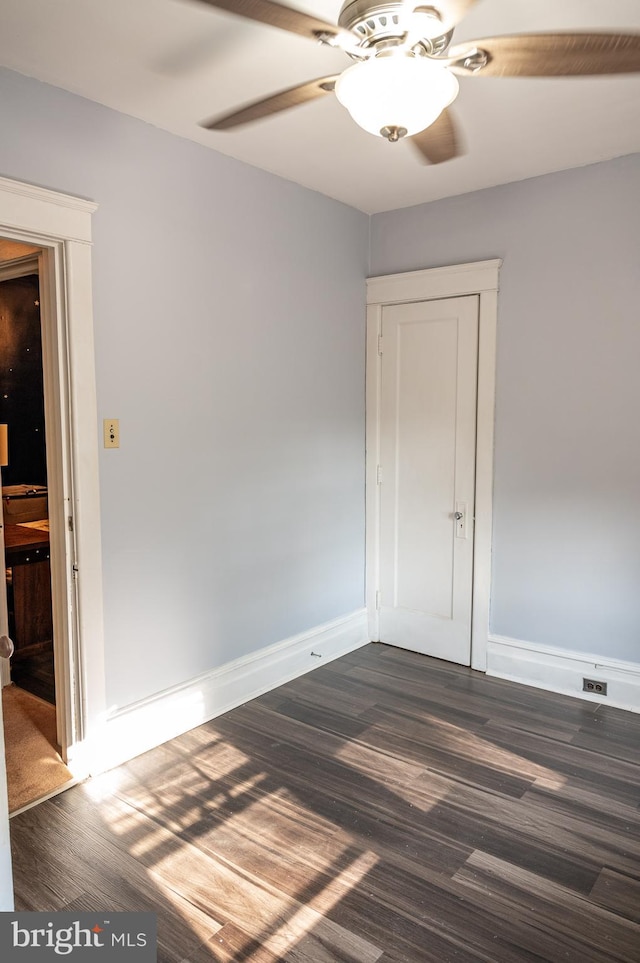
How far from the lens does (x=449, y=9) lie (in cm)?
149

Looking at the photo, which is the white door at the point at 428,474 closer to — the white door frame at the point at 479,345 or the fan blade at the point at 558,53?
the white door frame at the point at 479,345

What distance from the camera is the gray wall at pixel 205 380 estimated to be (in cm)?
262

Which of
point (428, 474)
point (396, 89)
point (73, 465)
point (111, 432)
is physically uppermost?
point (396, 89)

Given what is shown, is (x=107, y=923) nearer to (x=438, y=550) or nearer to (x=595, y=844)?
(x=595, y=844)

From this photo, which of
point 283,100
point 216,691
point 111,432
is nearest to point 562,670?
point 216,691

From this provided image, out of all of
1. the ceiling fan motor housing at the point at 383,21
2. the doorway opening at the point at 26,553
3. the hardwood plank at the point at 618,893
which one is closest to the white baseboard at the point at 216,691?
the doorway opening at the point at 26,553

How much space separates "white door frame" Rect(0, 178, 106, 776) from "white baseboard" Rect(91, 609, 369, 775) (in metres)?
0.10

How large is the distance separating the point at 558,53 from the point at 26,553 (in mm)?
3427

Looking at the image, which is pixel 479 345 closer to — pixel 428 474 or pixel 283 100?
pixel 428 474

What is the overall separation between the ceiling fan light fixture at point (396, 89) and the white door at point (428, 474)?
214 centimetres

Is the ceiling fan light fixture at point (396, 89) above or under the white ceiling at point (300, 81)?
under

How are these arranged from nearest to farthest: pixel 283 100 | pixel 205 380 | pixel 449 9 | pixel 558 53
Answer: pixel 449 9
pixel 558 53
pixel 283 100
pixel 205 380

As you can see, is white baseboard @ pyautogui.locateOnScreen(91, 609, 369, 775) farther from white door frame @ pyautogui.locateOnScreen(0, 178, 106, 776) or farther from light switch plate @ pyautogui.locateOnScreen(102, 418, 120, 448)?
light switch plate @ pyautogui.locateOnScreen(102, 418, 120, 448)

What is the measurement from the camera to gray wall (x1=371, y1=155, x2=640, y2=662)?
318cm
